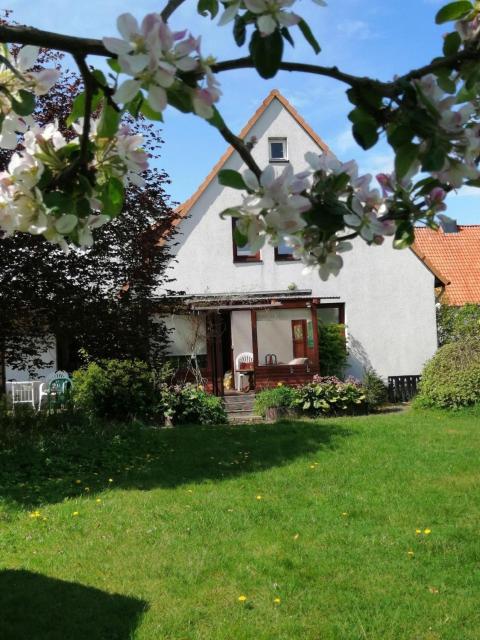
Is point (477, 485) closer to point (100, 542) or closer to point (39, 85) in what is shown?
point (100, 542)

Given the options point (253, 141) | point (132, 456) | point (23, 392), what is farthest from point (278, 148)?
point (253, 141)

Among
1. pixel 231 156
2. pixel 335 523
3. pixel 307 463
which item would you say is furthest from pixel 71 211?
pixel 231 156

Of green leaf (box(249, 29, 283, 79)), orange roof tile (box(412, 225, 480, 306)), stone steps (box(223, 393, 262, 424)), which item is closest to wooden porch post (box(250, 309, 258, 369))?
stone steps (box(223, 393, 262, 424))

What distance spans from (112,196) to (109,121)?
17cm

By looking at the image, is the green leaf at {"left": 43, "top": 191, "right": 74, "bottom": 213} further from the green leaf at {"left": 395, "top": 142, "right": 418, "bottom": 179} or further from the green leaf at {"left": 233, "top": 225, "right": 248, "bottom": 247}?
the green leaf at {"left": 395, "top": 142, "right": 418, "bottom": 179}

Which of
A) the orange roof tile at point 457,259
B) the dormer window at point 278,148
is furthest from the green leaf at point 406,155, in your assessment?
the orange roof tile at point 457,259

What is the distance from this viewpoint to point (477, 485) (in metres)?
6.69

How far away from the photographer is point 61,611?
383 cm

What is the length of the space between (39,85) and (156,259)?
8966 mm

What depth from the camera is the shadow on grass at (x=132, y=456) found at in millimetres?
6898

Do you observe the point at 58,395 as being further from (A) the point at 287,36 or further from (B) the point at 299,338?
(A) the point at 287,36

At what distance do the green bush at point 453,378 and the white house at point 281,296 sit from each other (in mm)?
3330

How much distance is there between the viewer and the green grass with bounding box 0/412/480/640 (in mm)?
3682

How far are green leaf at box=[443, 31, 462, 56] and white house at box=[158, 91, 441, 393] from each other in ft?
47.6
